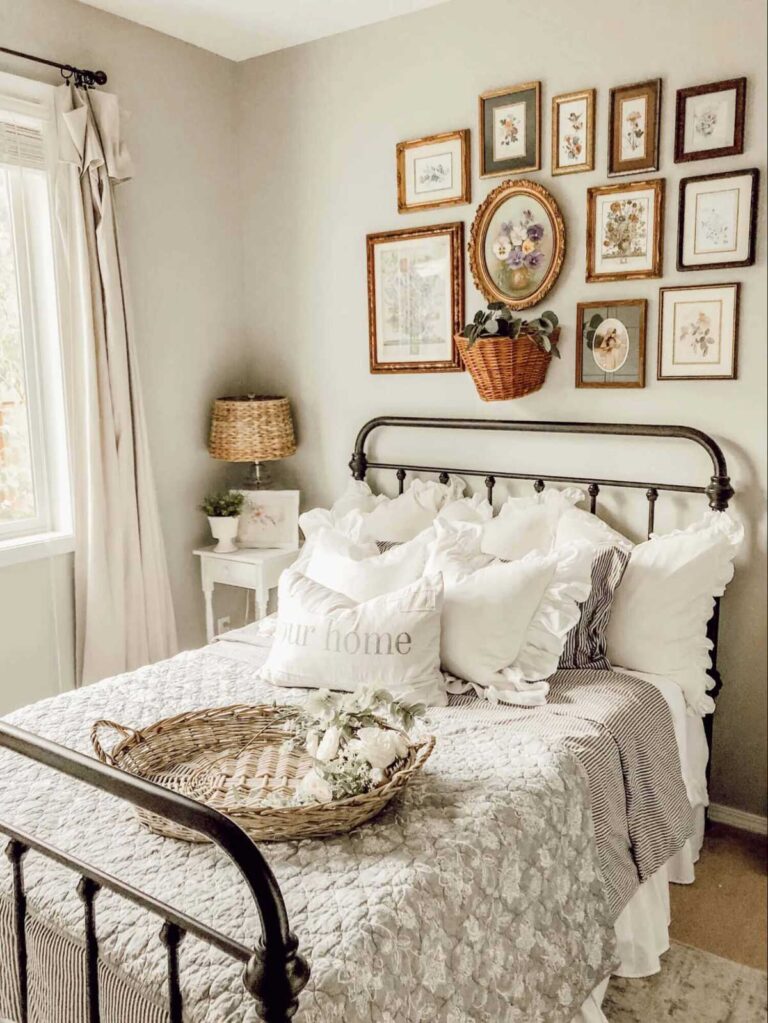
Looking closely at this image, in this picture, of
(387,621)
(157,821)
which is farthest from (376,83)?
(157,821)

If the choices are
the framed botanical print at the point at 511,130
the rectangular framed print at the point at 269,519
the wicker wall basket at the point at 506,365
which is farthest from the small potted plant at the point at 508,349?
the rectangular framed print at the point at 269,519

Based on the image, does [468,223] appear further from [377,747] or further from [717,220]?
[377,747]

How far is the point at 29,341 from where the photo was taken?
2.82m

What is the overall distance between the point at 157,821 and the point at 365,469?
6.11ft

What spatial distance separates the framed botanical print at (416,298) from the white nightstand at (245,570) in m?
0.78

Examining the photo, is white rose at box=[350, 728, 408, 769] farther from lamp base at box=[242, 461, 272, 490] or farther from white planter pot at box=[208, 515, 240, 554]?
lamp base at box=[242, 461, 272, 490]

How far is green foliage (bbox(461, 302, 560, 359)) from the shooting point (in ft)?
8.63

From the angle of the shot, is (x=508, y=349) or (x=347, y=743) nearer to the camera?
(x=347, y=743)

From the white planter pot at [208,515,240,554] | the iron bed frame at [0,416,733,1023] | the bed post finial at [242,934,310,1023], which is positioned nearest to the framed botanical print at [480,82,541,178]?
the white planter pot at [208,515,240,554]

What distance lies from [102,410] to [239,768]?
1.55 meters

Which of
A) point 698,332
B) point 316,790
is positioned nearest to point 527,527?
point 698,332

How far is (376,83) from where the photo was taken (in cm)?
299

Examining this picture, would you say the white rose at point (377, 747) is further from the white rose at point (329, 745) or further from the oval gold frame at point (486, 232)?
the oval gold frame at point (486, 232)

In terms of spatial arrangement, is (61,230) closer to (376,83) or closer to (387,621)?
(376,83)
